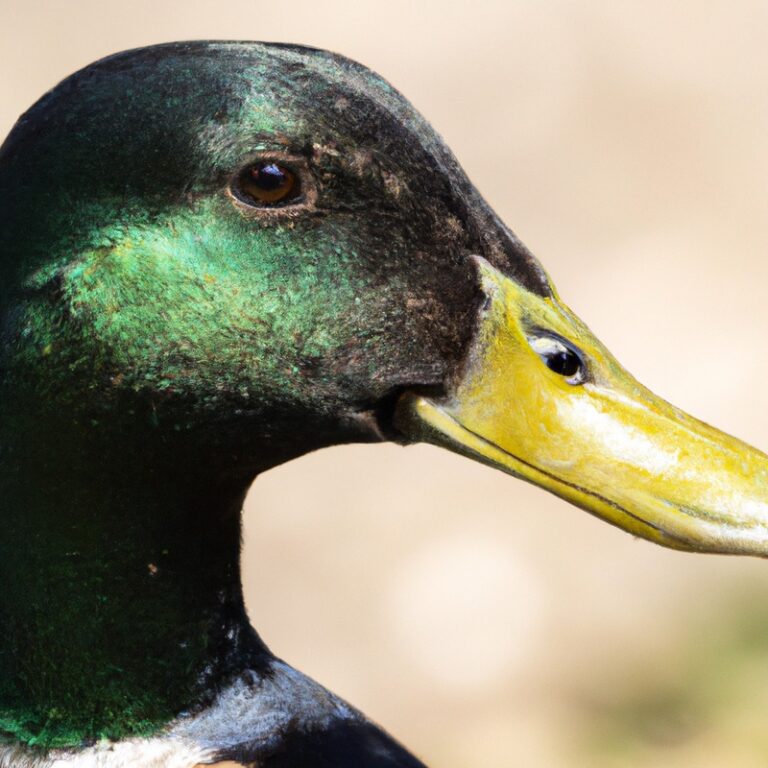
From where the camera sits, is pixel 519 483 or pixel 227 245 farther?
pixel 519 483

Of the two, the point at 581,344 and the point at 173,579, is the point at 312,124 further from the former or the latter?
the point at 173,579

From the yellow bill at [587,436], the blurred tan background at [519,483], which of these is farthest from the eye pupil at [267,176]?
the blurred tan background at [519,483]

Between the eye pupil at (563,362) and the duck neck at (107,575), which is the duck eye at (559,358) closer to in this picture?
the eye pupil at (563,362)

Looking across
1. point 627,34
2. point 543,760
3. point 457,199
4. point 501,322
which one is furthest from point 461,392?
point 627,34

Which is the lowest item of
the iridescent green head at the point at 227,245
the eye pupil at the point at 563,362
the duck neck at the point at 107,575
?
the duck neck at the point at 107,575

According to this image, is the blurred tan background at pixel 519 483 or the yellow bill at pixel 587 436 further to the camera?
the blurred tan background at pixel 519 483

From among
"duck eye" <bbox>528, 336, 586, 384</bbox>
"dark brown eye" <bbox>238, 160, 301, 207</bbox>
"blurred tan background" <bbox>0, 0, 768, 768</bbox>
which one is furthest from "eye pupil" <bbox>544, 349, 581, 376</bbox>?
"blurred tan background" <bbox>0, 0, 768, 768</bbox>

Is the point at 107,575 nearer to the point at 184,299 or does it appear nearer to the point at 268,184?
the point at 184,299

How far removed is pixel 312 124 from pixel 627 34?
480 cm

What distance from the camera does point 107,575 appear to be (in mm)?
1352

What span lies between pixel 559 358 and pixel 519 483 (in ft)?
9.09

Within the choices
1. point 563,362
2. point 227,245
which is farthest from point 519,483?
point 227,245

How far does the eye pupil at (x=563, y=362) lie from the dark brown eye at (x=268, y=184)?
0.27 m

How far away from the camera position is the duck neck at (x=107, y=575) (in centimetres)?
131
